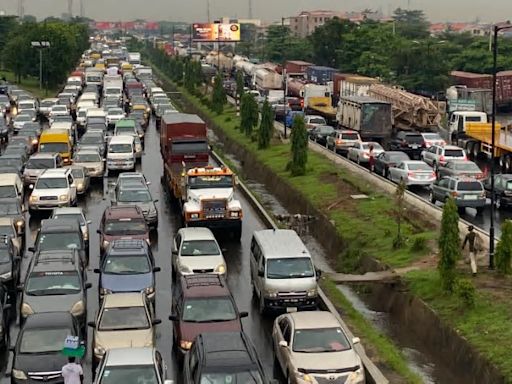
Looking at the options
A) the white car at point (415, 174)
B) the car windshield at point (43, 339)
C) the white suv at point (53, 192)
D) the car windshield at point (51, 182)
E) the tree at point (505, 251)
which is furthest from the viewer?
the white car at point (415, 174)

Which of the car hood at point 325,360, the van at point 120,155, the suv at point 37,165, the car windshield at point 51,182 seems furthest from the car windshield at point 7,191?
the car hood at point 325,360

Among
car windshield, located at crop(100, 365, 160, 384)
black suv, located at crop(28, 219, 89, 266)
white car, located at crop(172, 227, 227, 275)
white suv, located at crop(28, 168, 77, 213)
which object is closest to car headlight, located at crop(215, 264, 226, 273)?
white car, located at crop(172, 227, 227, 275)

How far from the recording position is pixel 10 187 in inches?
1384

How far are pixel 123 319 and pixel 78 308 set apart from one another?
6.99ft

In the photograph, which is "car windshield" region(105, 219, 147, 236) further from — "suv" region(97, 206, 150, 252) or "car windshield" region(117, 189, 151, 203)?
"car windshield" region(117, 189, 151, 203)

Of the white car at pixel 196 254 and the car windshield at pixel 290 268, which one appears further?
the white car at pixel 196 254

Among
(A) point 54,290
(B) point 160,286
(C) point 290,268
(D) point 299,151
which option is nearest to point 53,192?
(B) point 160,286

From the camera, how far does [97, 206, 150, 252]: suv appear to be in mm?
27844

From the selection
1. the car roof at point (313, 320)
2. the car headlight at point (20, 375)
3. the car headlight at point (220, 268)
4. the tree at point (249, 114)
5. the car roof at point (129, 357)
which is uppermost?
the tree at point (249, 114)

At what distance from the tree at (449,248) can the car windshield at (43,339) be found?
363 inches

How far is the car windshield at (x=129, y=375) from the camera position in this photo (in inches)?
607

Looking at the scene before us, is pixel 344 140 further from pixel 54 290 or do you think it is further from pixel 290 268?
pixel 54 290

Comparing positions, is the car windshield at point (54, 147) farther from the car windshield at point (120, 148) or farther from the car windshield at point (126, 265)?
the car windshield at point (126, 265)

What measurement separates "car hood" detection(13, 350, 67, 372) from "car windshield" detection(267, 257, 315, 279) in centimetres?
667
